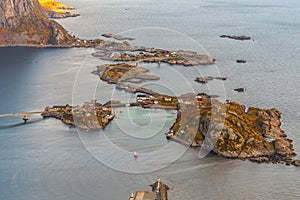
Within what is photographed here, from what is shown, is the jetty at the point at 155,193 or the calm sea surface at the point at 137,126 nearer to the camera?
the jetty at the point at 155,193

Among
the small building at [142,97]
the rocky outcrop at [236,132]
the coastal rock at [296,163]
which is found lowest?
the coastal rock at [296,163]

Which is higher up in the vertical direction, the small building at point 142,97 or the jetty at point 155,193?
the small building at point 142,97

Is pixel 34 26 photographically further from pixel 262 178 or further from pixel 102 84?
pixel 262 178

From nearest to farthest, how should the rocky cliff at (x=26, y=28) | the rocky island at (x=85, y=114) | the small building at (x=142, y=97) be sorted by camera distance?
the rocky island at (x=85, y=114) < the small building at (x=142, y=97) < the rocky cliff at (x=26, y=28)

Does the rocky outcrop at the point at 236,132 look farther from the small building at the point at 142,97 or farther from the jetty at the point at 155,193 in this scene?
the jetty at the point at 155,193

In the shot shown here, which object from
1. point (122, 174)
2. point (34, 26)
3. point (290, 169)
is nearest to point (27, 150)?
point (122, 174)

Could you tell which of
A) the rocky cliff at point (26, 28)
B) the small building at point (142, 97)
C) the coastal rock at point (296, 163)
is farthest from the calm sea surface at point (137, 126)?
the rocky cliff at point (26, 28)
